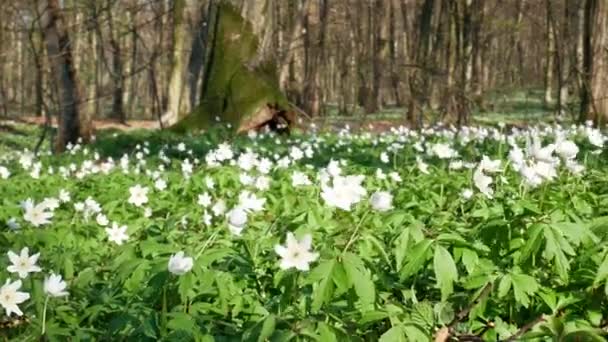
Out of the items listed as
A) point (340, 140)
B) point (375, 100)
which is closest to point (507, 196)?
point (340, 140)

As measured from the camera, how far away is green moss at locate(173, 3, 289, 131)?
13.2m

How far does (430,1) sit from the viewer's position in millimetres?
24484

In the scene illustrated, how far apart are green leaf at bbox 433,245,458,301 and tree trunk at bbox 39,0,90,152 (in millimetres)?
10691

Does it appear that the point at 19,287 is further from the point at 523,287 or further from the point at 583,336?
the point at 583,336

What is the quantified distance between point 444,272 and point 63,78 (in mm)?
11795

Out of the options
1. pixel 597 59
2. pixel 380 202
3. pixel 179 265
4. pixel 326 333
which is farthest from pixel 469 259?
pixel 597 59

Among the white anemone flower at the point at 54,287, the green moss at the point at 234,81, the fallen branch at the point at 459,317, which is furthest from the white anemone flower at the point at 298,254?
the green moss at the point at 234,81

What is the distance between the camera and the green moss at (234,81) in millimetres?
13156

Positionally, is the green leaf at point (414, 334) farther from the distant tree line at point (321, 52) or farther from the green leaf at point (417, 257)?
the distant tree line at point (321, 52)

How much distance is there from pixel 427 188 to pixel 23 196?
3342 mm

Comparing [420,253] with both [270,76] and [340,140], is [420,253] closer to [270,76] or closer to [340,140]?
[340,140]

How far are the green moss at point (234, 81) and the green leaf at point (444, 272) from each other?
10932 millimetres

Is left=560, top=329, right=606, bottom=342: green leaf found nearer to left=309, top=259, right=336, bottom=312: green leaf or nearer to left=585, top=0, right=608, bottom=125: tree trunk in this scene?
left=309, top=259, right=336, bottom=312: green leaf

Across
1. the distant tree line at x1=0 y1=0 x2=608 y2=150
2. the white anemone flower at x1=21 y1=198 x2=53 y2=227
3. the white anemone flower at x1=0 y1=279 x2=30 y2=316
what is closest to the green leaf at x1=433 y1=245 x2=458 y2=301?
the white anemone flower at x1=0 y1=279 x2=30 y2=316
